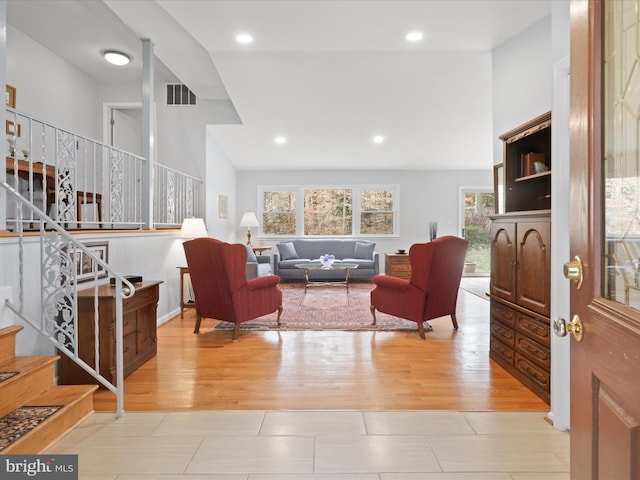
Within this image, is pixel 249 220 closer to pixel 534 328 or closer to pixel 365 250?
pixel 365 250

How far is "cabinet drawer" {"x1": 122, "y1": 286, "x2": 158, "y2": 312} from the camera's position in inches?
118

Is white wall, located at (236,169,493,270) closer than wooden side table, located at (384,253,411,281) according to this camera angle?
No

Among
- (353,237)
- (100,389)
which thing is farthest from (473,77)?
(100,389)

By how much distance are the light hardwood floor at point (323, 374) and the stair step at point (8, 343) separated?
1.93 ft

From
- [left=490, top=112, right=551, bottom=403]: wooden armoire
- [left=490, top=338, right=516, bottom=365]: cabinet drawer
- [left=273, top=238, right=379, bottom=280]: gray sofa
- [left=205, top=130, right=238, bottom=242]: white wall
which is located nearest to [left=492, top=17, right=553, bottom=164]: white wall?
[left=490, top=112, right=551, bottom=403]: wooden armoire

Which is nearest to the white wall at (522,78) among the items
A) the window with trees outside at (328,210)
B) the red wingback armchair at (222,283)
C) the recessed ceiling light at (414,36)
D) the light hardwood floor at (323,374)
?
the recessed ceiling light at (414,36)

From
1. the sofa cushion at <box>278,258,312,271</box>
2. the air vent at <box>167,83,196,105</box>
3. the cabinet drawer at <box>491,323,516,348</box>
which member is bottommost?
the cabinet drawer at <box>491,323,516,348</box>

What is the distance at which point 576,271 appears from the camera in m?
0.94

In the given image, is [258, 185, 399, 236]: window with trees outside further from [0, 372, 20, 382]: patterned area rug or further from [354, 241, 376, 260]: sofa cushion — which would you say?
[0, 372, 20, 382]: patterned area rug

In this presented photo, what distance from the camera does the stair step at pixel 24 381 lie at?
1.99 m

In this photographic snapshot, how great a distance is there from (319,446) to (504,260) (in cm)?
208

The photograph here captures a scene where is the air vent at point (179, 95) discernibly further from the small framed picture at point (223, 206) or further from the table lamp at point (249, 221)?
the table lamp at point (249, 221)

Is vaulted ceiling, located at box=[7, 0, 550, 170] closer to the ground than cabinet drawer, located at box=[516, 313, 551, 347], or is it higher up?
higher up

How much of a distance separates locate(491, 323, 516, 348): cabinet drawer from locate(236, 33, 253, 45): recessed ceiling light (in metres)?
3.81
